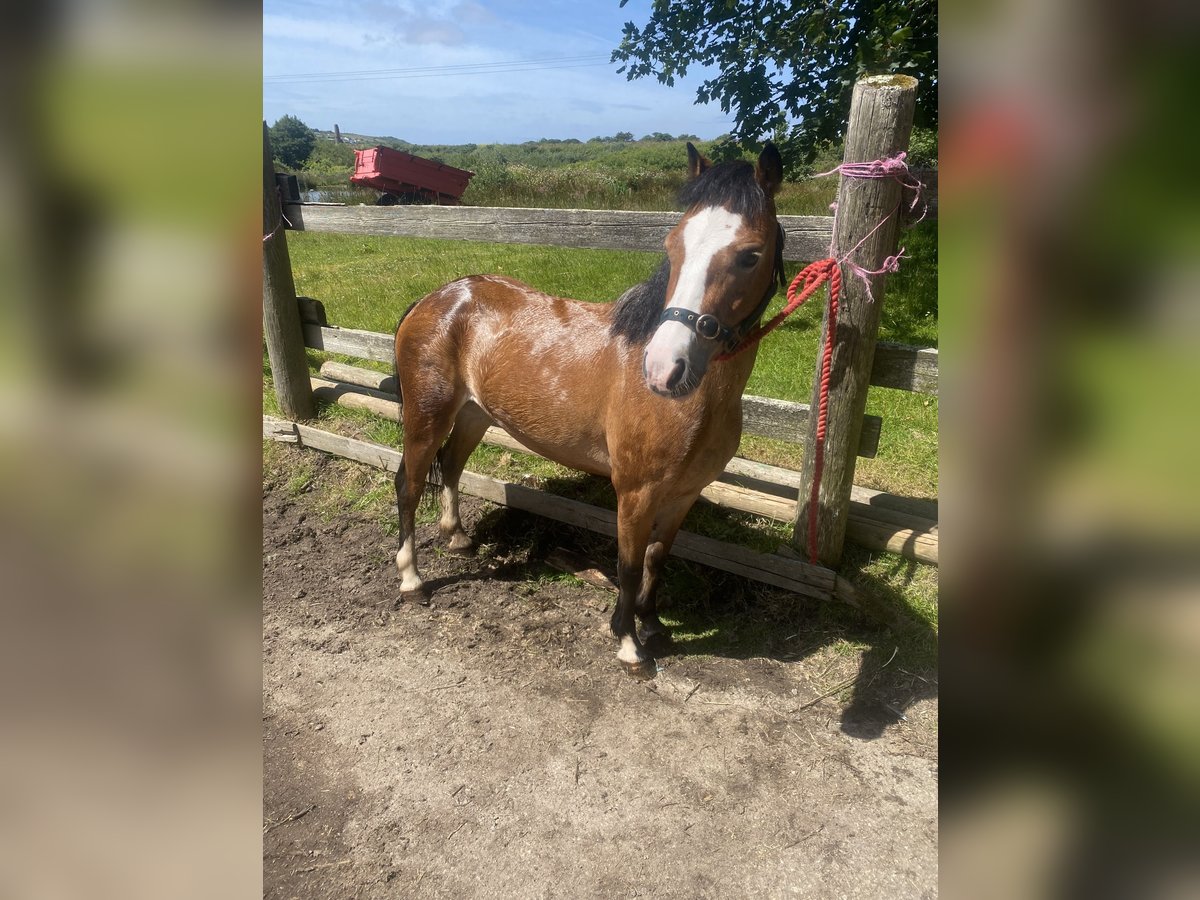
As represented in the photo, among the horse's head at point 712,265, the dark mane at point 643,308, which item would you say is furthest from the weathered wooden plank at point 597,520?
the horse's head at point 712,265

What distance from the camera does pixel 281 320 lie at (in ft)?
16.3

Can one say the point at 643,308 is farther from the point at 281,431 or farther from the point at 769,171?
the point at 281,431

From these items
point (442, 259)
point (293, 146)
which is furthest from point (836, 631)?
point (293, 146)

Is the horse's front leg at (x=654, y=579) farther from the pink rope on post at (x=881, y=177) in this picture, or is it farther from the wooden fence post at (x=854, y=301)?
the pink rope on post at (x=881, y=177)

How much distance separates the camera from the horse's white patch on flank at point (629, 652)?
3.11 meters

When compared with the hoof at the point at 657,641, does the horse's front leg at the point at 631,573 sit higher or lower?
higher

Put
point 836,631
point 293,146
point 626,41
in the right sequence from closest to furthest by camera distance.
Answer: point 836,631
point 626,41
point 293,146

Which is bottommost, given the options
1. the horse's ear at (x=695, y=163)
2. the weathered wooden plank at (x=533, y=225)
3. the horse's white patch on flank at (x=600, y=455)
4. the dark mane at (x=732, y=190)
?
the horse's white patch on flank at (x=600, y=455)

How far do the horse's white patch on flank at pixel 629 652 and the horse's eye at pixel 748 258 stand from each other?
1718 millimetres
